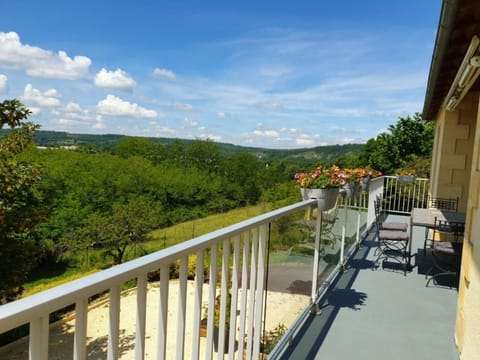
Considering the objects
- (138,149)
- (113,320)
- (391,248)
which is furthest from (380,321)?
(138,149)

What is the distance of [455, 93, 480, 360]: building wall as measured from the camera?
83.6 inches

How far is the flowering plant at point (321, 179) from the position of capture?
3276 mm

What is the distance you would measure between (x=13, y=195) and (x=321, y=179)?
8.43 metres

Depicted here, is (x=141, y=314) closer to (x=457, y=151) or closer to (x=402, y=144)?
(x=457, y=151)

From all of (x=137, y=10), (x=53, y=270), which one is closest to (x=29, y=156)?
(x=53, y=270)

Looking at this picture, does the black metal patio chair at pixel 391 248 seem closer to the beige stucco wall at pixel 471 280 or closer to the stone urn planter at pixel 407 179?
the beige stucco wall at pixel 471 280

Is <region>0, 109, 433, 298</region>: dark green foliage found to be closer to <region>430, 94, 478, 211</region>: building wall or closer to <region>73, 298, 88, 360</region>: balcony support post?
<region>430, 94, 478, 211</region>: building wall

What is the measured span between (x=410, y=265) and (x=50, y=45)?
55.5m

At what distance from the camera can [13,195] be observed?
8.95 metres

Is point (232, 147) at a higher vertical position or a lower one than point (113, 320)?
higher

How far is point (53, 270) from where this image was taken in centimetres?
2692

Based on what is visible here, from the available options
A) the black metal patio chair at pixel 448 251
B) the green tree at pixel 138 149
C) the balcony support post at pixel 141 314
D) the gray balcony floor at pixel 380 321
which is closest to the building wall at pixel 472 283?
the gray balcony floor at pixel 380 321

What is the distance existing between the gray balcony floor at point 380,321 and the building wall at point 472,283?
294mm

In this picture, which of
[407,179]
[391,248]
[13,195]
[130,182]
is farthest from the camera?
[130,182]
